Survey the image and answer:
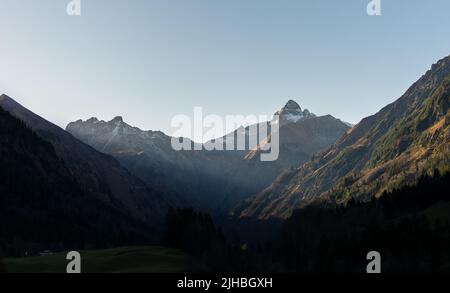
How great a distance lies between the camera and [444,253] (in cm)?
12244

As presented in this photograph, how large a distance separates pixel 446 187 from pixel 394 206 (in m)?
20.0

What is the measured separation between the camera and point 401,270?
4641 inches

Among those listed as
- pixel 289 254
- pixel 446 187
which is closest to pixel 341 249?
pixel 289 254

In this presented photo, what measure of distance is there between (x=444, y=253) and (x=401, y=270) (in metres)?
12.8

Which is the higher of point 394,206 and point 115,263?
point 394,206
